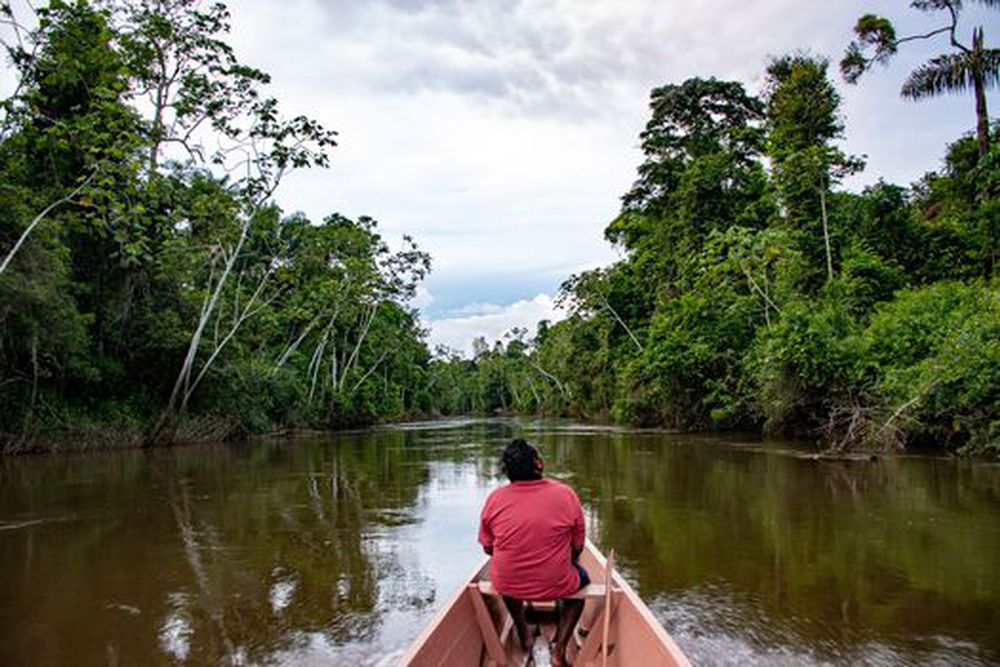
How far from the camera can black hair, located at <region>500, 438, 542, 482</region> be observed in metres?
3.73

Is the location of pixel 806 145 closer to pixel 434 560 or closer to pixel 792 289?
pixel 792 289

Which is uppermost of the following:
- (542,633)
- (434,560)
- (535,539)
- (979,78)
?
(979,78)

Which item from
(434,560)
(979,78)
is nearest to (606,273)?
(979,78)

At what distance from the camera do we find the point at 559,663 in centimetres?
382

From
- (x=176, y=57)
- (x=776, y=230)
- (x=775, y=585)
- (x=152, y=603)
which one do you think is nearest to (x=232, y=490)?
(x=152, y=603)

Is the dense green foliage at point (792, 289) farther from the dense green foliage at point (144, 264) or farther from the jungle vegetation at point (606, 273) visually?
the dense green foliage at point (144, 264)

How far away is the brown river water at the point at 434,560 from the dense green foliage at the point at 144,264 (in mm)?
3740

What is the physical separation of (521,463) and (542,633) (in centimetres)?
146

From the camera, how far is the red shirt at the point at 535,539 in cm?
370

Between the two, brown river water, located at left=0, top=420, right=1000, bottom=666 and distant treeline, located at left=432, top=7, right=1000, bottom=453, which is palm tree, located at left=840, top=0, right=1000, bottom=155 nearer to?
distant treeline, located at left=432, top=7, right=1000, bottom=453

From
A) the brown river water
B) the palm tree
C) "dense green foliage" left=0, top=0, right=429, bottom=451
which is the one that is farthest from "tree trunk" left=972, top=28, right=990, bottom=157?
"dense green foliage" left=0, top=0, right=429, bottom=451

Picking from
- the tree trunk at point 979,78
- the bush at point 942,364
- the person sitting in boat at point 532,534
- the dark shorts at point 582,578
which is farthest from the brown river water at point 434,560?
the tree trunk at point 979,78

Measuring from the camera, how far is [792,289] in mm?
22938

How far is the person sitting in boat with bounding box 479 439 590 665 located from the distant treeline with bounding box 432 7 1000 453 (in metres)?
11.8
